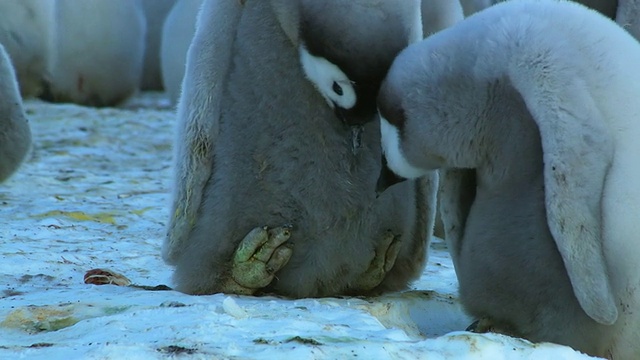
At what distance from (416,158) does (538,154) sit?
13.1 inches

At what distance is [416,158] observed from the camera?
9.25 feet

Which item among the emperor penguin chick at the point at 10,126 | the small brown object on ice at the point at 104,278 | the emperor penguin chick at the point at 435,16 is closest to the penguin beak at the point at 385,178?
the emperor penguin chick at the point at 435,16

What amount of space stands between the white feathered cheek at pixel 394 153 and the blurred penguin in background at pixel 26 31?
527 cm

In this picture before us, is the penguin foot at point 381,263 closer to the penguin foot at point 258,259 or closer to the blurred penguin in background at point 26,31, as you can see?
the penguin foot at point 258,259

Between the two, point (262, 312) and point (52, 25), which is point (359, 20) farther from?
point (52, 25)

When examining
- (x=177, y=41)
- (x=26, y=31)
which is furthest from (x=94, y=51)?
(x=26, y=31)

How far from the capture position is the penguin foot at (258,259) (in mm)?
3000

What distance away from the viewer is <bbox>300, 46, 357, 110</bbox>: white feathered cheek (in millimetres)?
2797

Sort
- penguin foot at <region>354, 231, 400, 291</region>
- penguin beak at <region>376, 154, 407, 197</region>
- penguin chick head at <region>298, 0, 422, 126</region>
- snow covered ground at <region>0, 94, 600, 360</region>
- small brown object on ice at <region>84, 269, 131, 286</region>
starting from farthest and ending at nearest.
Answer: small brown object on ice at <region>84, 269, 131, 286</region>
penguin foot at <region>354, 231, 400, 291</region>
penguin beak at <region>376, 154, 407, 197</region>
penguin chick head at <region>298, 0, 422, 126</region>
snow covered ground at <region>0, 94, 600, 360</region>

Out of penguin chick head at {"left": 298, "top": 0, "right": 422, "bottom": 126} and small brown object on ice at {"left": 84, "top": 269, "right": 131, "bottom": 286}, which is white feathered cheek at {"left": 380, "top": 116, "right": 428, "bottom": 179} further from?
small brown object on ice at {"left": 84, "top": 269, "right": 131, "bottom": 286}

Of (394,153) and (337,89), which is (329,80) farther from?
(394,153)

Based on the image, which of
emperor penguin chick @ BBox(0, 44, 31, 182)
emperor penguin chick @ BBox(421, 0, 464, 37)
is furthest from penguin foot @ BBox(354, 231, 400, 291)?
emperor penguin chick @ BBox(0, 44, 31, 182)

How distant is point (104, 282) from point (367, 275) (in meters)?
0.73

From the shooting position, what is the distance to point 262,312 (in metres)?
2.61
